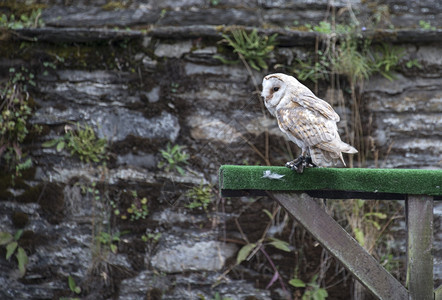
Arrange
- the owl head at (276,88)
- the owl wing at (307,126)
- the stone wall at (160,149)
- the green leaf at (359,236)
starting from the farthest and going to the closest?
the stone wall at (160,149), the green leaf at (359,236), the owl head at (276,88), the owl wing at (307,126)

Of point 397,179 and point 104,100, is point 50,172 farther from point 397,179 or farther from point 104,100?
point 397,179

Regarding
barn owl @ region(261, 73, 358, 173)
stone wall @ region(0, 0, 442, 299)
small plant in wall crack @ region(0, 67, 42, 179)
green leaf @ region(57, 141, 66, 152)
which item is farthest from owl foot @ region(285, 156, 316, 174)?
small plant in wall crack @ region(0, 67, 42, 179)

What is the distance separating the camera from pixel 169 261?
3.72 metres

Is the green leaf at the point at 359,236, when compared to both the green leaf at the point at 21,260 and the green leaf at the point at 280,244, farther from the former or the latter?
the green leaf at the point at 21,260

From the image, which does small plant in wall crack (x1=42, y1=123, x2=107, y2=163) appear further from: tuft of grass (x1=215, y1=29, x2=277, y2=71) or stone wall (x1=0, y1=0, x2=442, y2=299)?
tuft of grass (x1=215, y1=29, x2=277, y2=71)

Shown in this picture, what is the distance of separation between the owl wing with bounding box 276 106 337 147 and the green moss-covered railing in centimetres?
16

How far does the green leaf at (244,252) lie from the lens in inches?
144

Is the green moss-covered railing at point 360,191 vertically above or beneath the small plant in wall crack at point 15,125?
beneath

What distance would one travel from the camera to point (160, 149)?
12.5ft

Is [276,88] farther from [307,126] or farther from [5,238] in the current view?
[5,238]

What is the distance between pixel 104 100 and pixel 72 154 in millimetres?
422

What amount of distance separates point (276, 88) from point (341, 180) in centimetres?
50

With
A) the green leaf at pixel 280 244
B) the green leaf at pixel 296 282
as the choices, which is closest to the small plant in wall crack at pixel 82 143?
the green leaf at pixel 280 244

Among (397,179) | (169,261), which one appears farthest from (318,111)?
(169,261)
